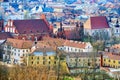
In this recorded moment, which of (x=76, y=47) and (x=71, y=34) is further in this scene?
(x=71, y=34)

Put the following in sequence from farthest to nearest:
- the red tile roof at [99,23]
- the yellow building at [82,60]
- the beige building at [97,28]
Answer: the red tile roof at [99,23] → the beige building at [97,28] → the yellow building at [82,60]

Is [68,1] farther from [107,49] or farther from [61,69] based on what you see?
[61,69]

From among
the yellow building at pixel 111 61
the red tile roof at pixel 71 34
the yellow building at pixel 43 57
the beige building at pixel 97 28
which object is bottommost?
the beige building at pixel 97 28

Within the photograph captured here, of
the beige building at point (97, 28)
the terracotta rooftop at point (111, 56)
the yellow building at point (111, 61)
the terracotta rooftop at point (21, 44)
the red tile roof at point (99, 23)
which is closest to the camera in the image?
the yellow building at point (111, 61)

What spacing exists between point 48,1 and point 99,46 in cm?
3517

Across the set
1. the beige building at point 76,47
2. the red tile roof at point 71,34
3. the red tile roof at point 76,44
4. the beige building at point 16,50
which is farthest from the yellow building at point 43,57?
the red tile roof at point 71,34

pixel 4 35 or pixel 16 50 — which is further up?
pixel 16 50

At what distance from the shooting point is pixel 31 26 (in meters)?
28.9

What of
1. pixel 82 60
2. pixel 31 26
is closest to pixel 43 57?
pixel 82 60

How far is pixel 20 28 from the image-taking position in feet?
94.3

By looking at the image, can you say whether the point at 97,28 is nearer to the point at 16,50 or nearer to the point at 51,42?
the point at 51,42

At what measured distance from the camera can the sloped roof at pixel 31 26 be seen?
28.6 metres

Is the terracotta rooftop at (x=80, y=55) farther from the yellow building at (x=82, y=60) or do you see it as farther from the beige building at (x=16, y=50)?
the beige building at (x=16, y=50)

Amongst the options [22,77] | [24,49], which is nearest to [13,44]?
[24,49]
